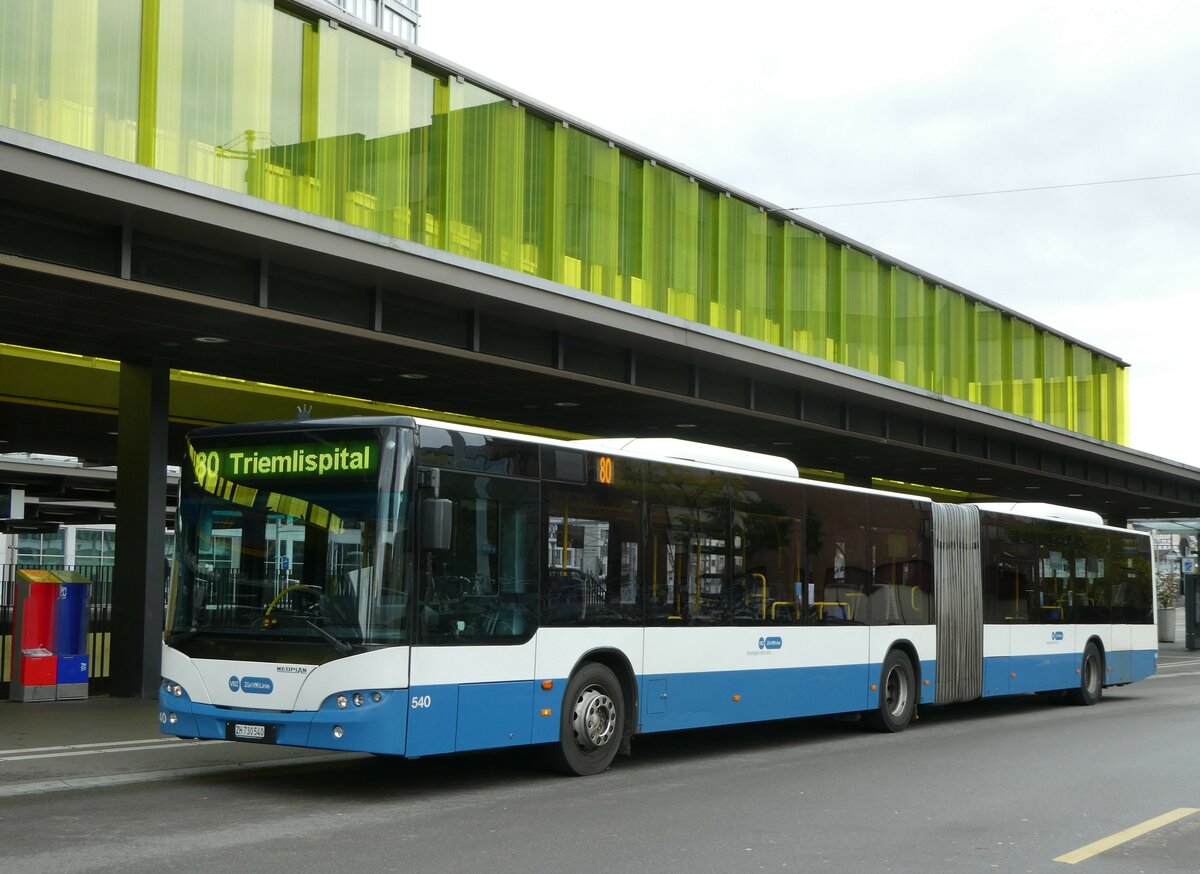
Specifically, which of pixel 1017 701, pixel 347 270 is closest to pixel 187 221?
pixel 347 270

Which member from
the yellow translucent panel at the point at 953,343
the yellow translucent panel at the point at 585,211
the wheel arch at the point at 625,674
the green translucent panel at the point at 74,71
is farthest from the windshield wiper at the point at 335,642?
the yellow translucent panel at the point at 953,343

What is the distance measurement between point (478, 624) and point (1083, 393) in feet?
96.8

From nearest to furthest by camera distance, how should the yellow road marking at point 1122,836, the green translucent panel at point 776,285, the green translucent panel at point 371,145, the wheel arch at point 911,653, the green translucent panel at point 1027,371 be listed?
the yellow road marking at point 1122,836, the green translucent panel at point 371,145, the wheel arch at point 911,653, the green translucent panel at point 776,285, the green translucent panel at point 1027,371

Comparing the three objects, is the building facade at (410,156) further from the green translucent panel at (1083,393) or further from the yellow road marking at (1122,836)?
the green translucent panel at (1083,393)

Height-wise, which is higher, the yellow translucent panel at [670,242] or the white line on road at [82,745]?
the yellow translucent panel at [670,242]

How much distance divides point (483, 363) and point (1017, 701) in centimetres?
1062

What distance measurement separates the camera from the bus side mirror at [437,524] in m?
10.1

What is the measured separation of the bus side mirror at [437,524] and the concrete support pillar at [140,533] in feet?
28.7

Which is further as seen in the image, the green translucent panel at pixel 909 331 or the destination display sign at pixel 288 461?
the green translucent panel at pixel 909 331

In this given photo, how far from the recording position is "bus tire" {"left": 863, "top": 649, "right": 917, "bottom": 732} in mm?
16197

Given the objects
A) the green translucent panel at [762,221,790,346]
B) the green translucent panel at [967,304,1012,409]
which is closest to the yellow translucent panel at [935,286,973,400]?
the green translucent panel at [967,304,1012,409]

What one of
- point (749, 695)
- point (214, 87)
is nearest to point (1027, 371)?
point (749, 695)

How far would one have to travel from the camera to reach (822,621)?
49.7 feet

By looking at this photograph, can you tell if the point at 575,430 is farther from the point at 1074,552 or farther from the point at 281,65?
the point at 281,65
